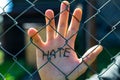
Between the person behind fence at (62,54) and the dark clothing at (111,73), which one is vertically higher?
the person behind fence at (62,54)

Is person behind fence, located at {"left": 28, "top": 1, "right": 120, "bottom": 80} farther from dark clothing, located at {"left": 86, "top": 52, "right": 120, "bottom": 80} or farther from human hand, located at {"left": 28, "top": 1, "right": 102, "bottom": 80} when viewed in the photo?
dark clothing, located at {"left": 86, "top": 52, "right": 120, "bottom": 80}

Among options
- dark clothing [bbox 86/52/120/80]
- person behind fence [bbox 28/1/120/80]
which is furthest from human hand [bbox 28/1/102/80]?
dark clothing [bbox 86/52/120/80]

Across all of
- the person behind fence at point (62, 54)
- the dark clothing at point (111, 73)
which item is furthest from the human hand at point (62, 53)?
the dark clothing at point (111, 73)

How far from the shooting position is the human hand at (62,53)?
1.92 m

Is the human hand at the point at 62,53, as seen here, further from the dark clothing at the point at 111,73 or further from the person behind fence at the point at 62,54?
the dark clothing at the point at 111,73

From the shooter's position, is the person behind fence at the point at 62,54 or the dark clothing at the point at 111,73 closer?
the person behind fence at the point at 62,54

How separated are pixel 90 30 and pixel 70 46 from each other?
0.77m

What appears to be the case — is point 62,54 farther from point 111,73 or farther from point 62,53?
point 111,73

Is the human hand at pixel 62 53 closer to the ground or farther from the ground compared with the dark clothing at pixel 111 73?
farther from the ground

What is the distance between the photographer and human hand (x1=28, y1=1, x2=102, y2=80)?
192 centimetres

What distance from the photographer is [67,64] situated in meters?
1.94

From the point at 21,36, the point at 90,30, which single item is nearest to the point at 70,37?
the point at 90,30


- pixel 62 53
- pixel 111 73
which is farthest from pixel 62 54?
pixel 111 73

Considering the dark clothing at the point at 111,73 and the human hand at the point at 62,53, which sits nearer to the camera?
the human hand at the point at 62,53
